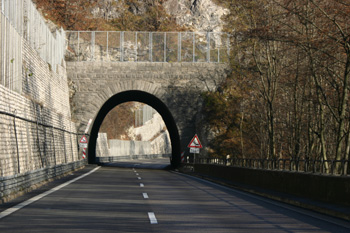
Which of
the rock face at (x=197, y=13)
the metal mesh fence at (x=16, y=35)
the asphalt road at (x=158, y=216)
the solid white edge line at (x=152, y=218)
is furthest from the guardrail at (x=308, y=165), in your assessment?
the rock face at (x=197, y=13)

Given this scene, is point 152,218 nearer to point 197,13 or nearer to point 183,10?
point 183,10

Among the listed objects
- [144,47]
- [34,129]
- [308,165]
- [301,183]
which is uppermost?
[144,47]

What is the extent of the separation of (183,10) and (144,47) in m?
87.1

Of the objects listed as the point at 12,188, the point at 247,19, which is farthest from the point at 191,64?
the point at 12,188

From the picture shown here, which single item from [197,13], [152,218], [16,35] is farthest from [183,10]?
[152,218]

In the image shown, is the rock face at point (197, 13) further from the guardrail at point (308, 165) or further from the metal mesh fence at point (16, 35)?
the guardrail at point (308, 165)

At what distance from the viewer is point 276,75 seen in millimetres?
32938

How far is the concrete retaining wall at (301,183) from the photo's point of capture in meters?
14.1

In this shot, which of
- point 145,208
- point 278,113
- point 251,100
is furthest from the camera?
point 251,100

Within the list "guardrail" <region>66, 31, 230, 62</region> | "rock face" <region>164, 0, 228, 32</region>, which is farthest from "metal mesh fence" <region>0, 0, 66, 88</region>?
"rock face" <region>164, 0, 228, 32</region>

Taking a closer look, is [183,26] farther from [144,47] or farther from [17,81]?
[17,81]

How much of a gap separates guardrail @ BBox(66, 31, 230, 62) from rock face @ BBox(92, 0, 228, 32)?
66009 mm

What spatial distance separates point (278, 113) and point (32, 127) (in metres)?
21.0

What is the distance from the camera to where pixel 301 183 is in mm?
17203
